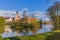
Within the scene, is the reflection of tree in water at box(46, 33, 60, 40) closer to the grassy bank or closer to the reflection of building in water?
the grassy bank

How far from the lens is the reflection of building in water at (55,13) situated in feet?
15.1

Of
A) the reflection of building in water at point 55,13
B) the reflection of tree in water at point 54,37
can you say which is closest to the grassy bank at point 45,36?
the reflection of tree in water at point 54,37

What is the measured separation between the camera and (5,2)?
464cm

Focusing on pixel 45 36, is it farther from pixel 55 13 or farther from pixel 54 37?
pixel 55 13

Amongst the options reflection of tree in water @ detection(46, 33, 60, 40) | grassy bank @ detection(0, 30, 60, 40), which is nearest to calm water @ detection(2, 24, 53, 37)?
grassy bank @ detection(0, 30, 60, 40)

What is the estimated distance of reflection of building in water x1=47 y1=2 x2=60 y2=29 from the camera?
4613mm

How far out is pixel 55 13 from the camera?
467 cm

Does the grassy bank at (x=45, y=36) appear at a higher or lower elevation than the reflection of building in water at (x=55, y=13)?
lower

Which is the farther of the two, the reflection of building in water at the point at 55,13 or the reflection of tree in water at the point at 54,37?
the reflection of building in water at the point at 55,13

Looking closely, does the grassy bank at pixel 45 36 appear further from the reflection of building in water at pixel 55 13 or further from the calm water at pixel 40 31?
the reflection of building in water at pixel 55 13

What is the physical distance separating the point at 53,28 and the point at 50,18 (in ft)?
0.96

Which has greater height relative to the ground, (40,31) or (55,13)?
(55,13)

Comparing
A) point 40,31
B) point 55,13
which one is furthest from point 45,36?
point 55,13

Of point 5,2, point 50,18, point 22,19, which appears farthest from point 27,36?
point 5,2
